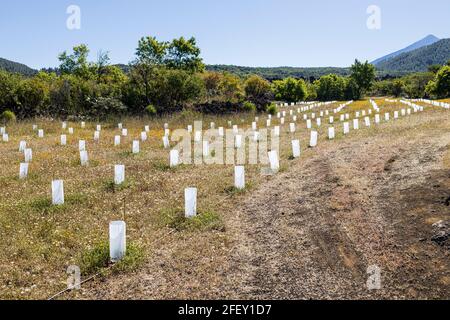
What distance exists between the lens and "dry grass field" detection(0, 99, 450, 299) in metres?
6.43

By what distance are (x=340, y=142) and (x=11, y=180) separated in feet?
42.5

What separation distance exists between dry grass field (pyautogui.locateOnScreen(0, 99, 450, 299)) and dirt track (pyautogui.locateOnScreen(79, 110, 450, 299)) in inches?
0.8

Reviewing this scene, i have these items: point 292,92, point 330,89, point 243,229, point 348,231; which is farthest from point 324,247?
point 330,89

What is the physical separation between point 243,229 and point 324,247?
201 cm

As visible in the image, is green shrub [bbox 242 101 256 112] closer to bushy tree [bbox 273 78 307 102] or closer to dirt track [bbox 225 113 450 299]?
dirt track [bbox 225 113 450 299]

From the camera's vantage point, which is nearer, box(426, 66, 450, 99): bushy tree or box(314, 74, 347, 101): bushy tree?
box(426, 66, 450, 99): bushy tree

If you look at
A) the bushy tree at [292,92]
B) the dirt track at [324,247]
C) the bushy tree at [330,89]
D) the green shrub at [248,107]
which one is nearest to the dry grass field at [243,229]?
the dirt track at [324,247]

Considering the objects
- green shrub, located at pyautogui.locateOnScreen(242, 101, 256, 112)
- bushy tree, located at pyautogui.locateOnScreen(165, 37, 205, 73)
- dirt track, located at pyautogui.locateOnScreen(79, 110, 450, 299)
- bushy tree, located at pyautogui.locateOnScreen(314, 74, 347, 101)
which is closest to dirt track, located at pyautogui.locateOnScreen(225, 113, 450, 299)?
dirt track, located at pyautogui.locateOnScreen(79, 110, 450, 299)

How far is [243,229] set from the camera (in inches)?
356

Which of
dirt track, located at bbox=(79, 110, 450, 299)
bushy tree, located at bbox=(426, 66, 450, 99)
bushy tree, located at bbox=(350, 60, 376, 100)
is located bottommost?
dirt track, located at bbox=(79, 110, 450, 299)

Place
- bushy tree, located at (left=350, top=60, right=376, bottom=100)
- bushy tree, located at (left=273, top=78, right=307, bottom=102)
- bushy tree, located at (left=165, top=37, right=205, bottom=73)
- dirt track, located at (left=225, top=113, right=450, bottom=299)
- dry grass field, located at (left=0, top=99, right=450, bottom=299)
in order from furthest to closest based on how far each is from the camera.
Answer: bushy tree, located at (left=350, top=60, right=376, bottom=100)
bushy tree, located at (left=273, top=78, right=307, bottom=102)
bushy tree, located at (left=165, top=37, right=205, bottom=73)
dry grass field, located at (left=0, top=99, right=450, bottom=299)
dirt track, located at (left=225, top=113, right=450, bottom=299)
